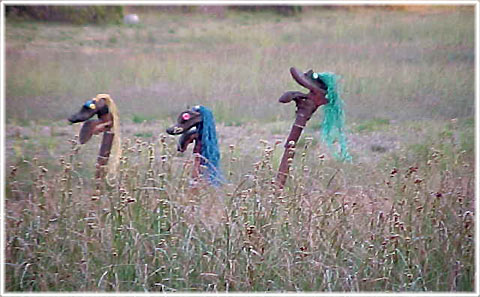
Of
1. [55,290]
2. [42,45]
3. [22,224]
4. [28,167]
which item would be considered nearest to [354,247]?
[55,290]

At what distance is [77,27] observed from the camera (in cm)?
683

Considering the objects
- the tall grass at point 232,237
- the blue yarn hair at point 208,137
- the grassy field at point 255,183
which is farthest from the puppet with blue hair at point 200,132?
the tall grass at point 232,237

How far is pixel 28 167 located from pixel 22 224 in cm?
81

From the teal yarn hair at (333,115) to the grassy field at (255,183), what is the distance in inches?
4.7

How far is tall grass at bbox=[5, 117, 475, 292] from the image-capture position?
2.71 m

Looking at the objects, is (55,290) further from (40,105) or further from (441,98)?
(441,98)

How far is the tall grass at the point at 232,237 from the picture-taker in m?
2.71

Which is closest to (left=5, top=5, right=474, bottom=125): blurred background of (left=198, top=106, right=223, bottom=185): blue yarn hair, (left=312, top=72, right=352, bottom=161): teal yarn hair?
(left=312, top=72, right=352, bottom=161): teal yarn hair

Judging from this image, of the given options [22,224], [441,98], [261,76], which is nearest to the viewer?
→ [22,224]

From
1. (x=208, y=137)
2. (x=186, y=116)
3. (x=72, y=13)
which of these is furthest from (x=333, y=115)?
(x=72, y=13)

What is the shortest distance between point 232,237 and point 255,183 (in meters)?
0.25

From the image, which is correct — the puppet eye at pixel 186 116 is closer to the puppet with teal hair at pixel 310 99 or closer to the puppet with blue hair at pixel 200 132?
the puppet with blue hair at pixel 200 132

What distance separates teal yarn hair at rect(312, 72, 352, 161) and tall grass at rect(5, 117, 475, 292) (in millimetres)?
658

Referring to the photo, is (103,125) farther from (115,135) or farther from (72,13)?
(72,13)
